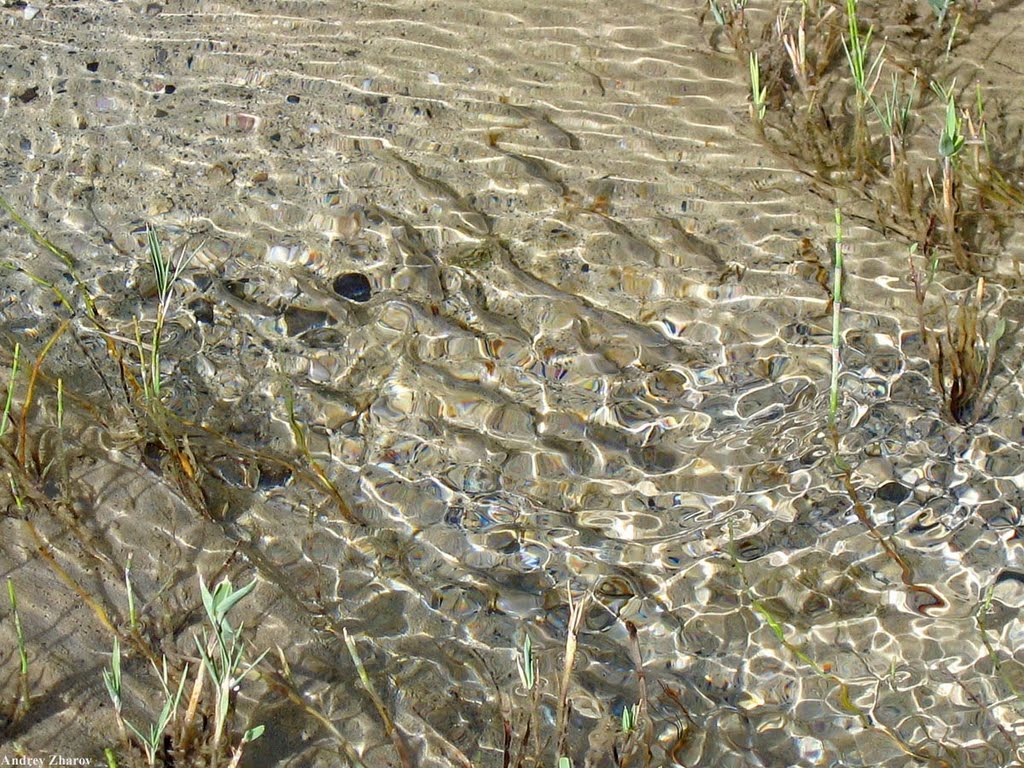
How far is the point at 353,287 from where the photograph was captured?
Result: 3100 mm

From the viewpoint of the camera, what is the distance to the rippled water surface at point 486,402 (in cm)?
230

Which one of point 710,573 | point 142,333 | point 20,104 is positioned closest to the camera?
point 710,573

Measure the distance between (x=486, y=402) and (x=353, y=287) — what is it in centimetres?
58

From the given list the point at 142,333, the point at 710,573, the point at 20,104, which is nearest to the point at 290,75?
the point at 20,104

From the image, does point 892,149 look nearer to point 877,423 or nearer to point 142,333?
point 877,423

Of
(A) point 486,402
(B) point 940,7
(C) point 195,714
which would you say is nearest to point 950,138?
(B) point 940,7

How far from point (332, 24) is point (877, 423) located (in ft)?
7.68

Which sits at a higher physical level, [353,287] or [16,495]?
[353,287]

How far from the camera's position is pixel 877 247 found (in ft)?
10.2

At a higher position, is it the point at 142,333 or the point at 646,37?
the point at 646,37

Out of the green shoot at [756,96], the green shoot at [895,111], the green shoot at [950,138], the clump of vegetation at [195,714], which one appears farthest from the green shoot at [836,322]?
the clump of vegetation at [195,714]

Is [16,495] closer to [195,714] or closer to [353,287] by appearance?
[195,714]

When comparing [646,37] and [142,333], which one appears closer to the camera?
[142,333]

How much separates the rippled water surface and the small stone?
19 mm
